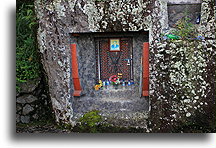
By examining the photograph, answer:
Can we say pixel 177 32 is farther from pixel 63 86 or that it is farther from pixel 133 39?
pixel 63 86

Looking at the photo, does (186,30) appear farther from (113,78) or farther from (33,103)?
(33,103)

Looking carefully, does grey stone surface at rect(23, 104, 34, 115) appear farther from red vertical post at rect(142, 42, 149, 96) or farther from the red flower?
red vertical post at rect(142, 42, 149, 96)

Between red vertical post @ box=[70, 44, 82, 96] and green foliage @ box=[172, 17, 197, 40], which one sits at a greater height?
green foliage @ box=[172, 17, 197, 40]

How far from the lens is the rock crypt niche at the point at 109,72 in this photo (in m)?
3.37

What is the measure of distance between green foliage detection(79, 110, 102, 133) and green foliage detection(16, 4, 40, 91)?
0.83 m

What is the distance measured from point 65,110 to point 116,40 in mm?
1116

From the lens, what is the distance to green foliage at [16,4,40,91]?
3.28 m

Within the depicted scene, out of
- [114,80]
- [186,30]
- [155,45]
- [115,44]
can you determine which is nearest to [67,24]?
[115,44]

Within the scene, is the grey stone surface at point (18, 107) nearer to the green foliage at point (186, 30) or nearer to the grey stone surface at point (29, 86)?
the grey stone surface at point (29, 86)

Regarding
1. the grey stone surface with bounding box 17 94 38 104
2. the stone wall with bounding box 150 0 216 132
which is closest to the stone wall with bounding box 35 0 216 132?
the stone wall with bounding box 150 0 216 132

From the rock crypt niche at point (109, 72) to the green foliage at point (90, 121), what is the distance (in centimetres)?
13

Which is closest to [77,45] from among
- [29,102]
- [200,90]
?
[29,102]

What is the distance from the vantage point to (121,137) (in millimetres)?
3240

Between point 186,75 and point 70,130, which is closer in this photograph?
point 186,75
